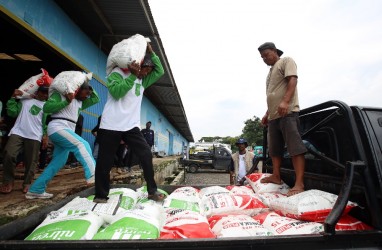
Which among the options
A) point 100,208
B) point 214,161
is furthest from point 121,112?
point 214,161

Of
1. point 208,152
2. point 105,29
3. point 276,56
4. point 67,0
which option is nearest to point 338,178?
point 276,56

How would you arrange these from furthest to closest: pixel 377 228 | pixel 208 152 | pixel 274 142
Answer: pixel 208 152 → pixel 274 142 → pixel 377 228

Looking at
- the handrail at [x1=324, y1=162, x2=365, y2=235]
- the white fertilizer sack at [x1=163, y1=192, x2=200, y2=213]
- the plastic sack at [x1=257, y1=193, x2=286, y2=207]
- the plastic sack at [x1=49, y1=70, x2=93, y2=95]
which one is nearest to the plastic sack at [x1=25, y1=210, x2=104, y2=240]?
the white fertilizer sack at [x1=163, y1=192, x2=200, y2=213]

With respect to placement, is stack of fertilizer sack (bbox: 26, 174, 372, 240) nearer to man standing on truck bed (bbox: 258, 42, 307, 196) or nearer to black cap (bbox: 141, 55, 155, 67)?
man standing on truck bed (bbox: 258, 42, 307, 196)

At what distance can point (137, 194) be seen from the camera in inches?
98.8

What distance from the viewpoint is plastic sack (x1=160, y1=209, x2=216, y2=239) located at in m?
1.42

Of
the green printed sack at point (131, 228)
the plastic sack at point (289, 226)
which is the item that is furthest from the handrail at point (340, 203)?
the green printed sack at point (131, 228)

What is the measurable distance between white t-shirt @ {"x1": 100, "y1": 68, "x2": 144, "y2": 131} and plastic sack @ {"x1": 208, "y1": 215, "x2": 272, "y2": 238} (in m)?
1.30

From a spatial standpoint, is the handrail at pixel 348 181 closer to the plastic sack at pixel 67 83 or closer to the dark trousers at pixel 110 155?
the dark trousers at pixel 110 155

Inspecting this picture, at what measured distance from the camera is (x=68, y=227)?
4.54 feet

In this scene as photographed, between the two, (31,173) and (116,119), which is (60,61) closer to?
(31,173)

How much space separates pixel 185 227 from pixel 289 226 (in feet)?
2.09

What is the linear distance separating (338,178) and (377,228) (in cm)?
53

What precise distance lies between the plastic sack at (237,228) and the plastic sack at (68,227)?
28.4 inches
